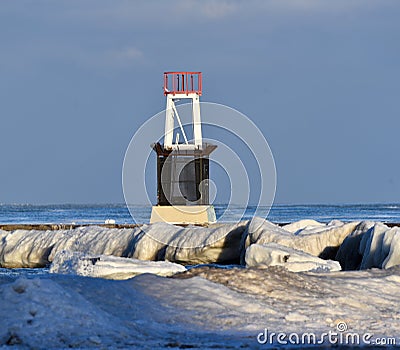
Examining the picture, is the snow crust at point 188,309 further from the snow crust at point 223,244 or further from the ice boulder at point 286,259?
the snow crust at point 223,244

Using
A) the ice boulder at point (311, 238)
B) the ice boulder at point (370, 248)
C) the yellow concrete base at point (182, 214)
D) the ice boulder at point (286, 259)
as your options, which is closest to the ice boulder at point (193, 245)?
the ice boulder at point (311, 238)

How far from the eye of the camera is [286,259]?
549 inches

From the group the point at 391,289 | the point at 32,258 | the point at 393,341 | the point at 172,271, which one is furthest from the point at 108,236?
the point at 393,341

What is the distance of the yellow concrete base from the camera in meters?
28.3

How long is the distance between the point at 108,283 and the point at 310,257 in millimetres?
6481

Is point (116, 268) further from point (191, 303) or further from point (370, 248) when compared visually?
point (370, 248)

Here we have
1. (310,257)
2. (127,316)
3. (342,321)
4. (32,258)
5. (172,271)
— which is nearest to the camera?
(127,316)

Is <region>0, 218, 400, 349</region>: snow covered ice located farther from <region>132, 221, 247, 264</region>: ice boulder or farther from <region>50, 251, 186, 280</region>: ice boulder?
<region>132, 221, 247, 264</region>: ice boulder

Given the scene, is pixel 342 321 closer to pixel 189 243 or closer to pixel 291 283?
pixel 291 283

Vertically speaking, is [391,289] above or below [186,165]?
below

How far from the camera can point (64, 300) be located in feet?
23.4

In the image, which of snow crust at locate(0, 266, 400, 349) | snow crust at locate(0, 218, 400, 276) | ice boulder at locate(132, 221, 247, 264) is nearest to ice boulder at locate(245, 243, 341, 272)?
snow crust at locate(0, 218, 400, 276)

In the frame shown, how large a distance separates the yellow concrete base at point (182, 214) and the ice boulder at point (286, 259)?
13747 millimetres

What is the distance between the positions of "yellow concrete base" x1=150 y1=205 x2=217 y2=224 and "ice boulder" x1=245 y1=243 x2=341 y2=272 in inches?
541
